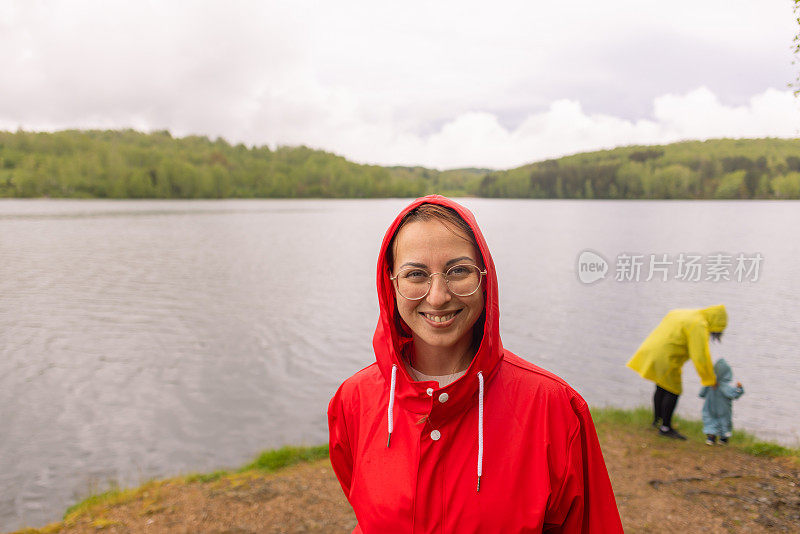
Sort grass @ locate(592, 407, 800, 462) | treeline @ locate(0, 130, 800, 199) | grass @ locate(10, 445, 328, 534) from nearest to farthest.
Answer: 1. grass @ locate(10, 445, 328, 534)
2. grass @ locate(592, 407, 800, 462)
3. treeline @ locate(0, 130, 800, 199)

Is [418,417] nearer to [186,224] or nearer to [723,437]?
[723,437]

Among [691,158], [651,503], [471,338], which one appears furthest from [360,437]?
[691,158]

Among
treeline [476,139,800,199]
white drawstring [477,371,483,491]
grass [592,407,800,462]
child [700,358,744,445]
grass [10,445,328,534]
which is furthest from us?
treeline [476,139,800,199]

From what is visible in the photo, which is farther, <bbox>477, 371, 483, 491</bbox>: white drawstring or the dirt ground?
the dirt ground

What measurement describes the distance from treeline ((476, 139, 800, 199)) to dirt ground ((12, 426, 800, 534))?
204 feet

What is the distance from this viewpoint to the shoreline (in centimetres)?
556

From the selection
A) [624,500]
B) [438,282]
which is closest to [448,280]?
[438,282]

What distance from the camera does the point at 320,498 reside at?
251 inches

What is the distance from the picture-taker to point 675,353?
24.6ft

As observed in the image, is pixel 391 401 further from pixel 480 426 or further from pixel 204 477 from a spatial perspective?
pixel 204 477

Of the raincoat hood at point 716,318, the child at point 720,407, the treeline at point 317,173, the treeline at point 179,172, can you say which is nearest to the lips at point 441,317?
the raincoat hood at point 716,318

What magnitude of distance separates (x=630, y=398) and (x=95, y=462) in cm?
1152

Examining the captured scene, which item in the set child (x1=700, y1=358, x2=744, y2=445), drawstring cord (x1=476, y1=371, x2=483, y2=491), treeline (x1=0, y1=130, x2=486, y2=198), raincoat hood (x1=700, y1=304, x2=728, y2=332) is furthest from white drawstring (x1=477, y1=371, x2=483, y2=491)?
treeline (x1=0, y1=130, x2=486, y2=198)

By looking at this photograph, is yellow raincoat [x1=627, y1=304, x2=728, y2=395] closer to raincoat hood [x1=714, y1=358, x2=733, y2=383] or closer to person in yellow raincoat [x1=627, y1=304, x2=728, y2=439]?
person in yellow raincoat [x1=627, y1=304, x2=728, y2=439]
